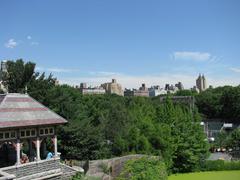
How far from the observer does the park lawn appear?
29.0 meters

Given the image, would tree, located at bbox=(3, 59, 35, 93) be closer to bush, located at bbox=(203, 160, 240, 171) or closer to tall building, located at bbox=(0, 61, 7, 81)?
tall building, located at bbox=(0, 61, 7, 81)

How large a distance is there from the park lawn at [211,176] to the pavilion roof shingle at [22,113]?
12.5m

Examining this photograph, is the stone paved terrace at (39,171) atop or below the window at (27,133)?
below

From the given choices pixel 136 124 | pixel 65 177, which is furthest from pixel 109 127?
pixel 65 177

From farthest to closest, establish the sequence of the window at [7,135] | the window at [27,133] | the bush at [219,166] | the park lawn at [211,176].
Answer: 1. the bush at [219,166]
2. the park lawn at [211,176]
3. the window at [27,133]
4. the window at [7,135]

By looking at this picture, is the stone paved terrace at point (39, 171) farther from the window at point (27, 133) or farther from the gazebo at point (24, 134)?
the window at point (27, 133)

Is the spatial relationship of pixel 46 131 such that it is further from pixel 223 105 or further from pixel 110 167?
pixel 223 105

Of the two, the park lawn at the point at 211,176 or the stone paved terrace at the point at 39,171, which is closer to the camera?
the stone paved terrace at the point at 39,171

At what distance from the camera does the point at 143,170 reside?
74.2ft

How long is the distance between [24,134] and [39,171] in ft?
6.45

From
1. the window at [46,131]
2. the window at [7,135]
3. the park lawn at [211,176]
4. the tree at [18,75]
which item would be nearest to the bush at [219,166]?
the park lawn at [211,176]

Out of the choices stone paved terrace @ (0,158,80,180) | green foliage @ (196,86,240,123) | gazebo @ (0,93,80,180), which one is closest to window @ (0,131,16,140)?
gazebo @ (0,93,80,180)

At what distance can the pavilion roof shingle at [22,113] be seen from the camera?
18172 mm

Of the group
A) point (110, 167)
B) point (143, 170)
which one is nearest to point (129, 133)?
point (143, 170)
